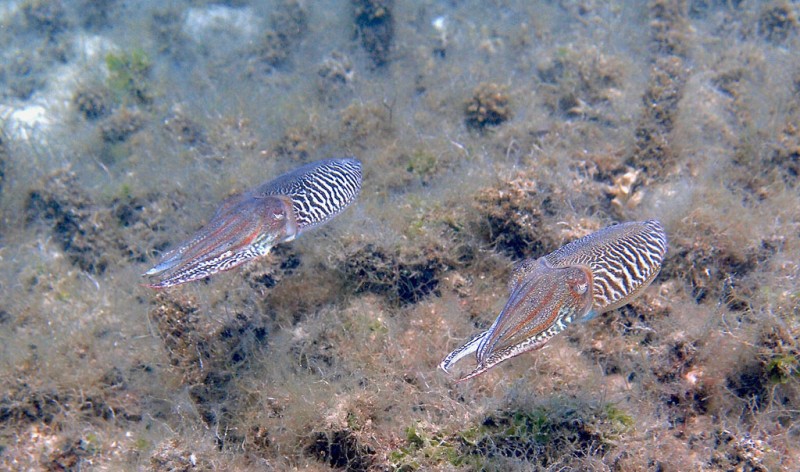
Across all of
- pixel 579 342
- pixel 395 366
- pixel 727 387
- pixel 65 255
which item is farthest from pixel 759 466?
pixel 65 255

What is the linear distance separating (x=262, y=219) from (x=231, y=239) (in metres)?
0.36

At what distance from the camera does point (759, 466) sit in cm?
349

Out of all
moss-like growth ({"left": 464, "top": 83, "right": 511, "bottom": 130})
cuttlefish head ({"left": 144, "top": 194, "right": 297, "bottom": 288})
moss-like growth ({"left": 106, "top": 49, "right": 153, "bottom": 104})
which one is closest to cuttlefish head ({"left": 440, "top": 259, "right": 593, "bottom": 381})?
cuttlefish head ({"left": 144, "top": 194, "right": 297, "bottom": 288})

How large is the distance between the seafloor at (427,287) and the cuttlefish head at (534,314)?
4.02 feet

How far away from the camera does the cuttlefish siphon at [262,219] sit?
3.29m

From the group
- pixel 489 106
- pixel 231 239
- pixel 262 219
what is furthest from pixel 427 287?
pixel 489 106

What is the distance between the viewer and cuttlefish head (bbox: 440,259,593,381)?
2.63 m

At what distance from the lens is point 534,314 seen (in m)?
2.71

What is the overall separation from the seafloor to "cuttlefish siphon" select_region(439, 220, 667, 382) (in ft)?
3.94

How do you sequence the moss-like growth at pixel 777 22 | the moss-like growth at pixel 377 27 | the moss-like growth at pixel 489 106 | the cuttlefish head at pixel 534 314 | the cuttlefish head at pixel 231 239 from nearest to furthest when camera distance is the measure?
the cuttlefish head at pixel 534 314
the cuttlefish head at pixel 231 239
the moss-like growth at pixel 489 106
the moss-like growth at pixel 777 22
the moss-like growth at pixel 377 27

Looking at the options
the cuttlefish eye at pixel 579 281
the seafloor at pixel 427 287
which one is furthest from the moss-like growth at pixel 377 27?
the cuttlefish eye at pixel 579 281

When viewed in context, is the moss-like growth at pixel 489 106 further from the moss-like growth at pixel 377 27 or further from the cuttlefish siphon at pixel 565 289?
the moss-like growth at pixel 377 27

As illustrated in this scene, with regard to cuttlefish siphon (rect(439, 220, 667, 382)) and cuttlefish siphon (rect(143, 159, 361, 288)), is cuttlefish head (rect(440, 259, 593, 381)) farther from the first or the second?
cuttlefish siphon (rect(143, 159, 361, 288))

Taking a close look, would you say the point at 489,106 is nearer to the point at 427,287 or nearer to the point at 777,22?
the point at 427,287
